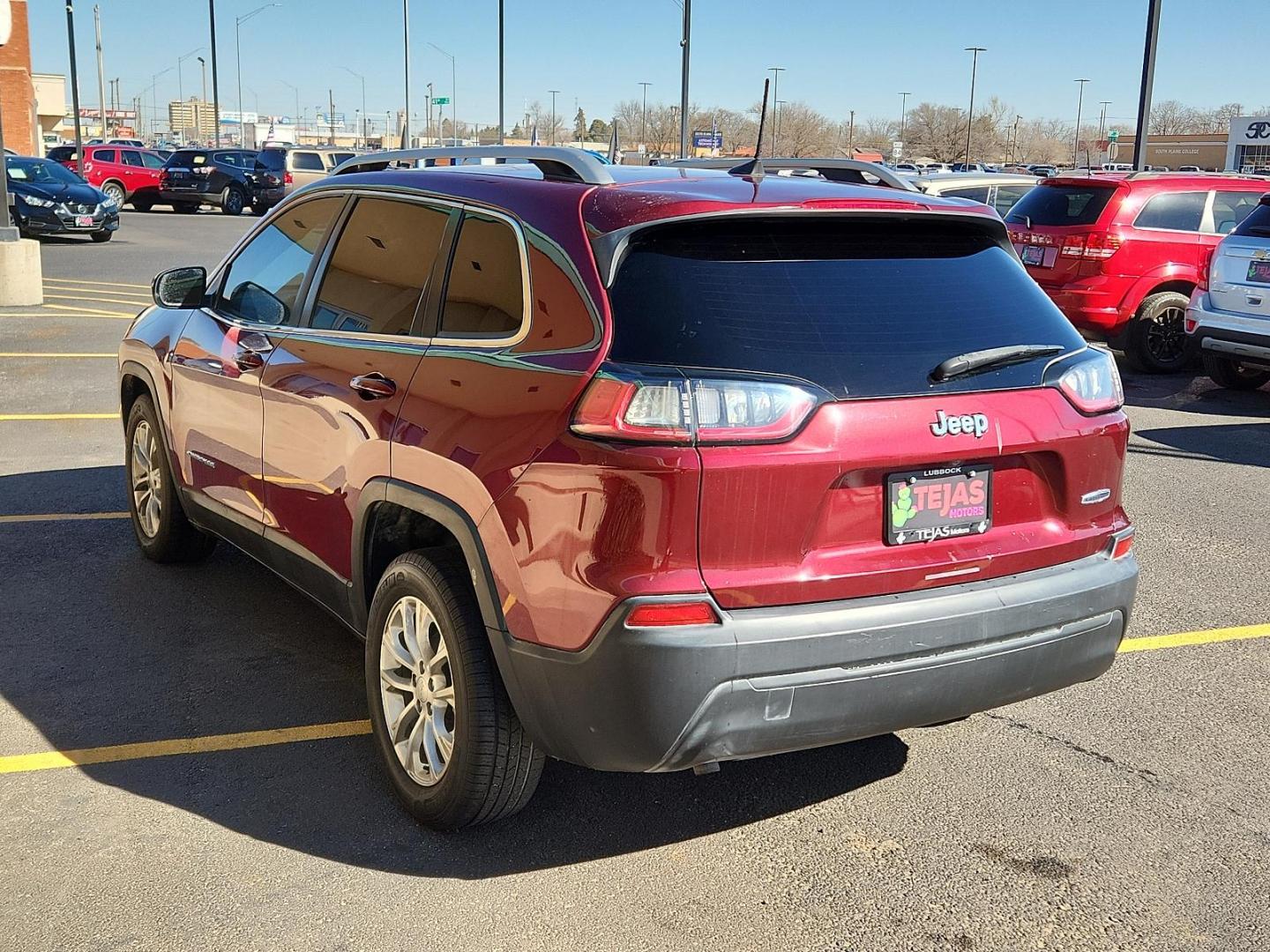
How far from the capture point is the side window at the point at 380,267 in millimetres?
3949

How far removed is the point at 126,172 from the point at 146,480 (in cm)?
3592

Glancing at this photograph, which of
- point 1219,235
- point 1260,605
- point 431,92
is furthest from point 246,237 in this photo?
point 431,92

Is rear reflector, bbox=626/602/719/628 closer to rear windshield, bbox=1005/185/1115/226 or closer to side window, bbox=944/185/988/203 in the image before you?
rear windshield, bbox=1005/185/1115/226

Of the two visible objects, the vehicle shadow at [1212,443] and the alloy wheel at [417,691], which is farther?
the vehicle shadow at [1212,443]

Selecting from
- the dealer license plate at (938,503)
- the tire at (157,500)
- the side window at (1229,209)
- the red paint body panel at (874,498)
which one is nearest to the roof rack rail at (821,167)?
the red paint body panel at (874,498)

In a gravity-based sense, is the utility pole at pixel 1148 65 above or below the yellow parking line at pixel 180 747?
above

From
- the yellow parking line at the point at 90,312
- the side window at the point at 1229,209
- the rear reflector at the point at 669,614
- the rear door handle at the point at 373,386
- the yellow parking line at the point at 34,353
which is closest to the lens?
the rear reflector at the point at 669,614

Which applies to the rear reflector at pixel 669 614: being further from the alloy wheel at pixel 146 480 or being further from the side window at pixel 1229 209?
the side window at pixel 1229 209

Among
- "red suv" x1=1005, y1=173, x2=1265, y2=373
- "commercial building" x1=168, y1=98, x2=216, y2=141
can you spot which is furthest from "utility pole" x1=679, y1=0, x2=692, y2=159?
"commercial building" x1=168, y1=98, x2=216, y2=141

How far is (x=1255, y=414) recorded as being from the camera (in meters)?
10.9

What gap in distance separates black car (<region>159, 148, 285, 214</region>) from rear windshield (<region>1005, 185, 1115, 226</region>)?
28485 millimetres

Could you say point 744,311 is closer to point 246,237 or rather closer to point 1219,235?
point 246,237

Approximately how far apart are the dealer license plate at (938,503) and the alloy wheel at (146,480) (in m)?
3.68

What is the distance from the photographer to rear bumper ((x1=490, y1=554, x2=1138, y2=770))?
3.03 metres
